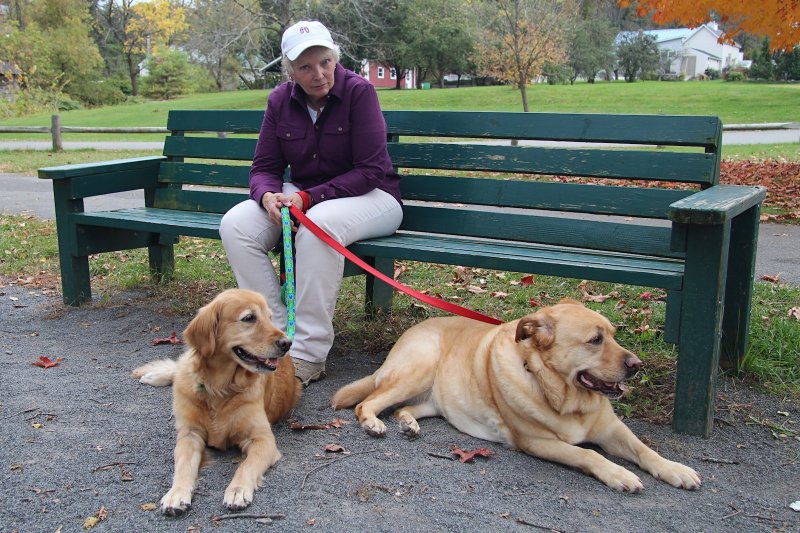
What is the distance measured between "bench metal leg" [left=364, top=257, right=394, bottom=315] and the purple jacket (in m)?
0.78

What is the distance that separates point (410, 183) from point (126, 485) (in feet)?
8.91

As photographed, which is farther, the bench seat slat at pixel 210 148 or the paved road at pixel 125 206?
the paved road at pixel 125 206

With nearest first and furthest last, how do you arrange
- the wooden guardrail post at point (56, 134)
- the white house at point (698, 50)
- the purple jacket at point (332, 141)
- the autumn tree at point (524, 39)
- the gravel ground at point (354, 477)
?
the gravel ground at point (354, 477) → the purple jacket at point (332, 141) → the wooden guardrail post at point (56, 134) → the autumn tree at point (524, 39) → the white house at point (698, 50)

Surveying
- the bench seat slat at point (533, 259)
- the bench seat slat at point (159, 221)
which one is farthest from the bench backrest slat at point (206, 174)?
the bench seat slat at point (533, 259)

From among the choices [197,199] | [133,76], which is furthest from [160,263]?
[133,76]

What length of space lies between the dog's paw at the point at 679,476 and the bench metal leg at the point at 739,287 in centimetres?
128

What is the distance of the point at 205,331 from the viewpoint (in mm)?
3299

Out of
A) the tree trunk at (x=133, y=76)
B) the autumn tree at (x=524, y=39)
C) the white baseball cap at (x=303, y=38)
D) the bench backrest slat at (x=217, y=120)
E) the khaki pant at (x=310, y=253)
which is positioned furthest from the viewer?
the tree trunk at (x=133, y=76)

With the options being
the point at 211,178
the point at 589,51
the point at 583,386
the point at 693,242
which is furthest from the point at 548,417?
the point at 589,51

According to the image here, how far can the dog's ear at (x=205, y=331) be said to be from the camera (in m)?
3.30

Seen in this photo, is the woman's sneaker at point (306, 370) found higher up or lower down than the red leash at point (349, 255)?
lower down

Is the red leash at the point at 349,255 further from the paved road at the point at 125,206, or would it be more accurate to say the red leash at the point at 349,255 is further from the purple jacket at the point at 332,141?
the paved road at the point at 125,206

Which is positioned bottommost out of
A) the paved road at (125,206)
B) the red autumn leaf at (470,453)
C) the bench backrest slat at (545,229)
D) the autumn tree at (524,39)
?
the red autumn leaf at (470,453)

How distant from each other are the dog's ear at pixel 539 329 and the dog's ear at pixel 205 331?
4.34 ft
